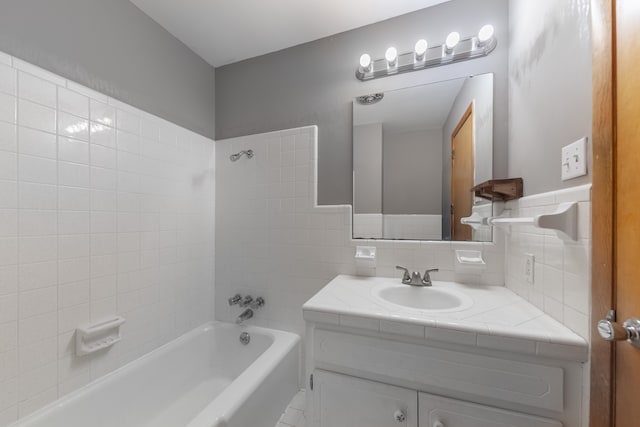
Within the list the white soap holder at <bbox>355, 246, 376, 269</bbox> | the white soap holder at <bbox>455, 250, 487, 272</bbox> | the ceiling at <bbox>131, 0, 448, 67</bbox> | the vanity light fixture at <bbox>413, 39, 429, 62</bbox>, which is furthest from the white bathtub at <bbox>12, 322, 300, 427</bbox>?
the ceiling at <bbox>131, 0, 448, 67</bbox>

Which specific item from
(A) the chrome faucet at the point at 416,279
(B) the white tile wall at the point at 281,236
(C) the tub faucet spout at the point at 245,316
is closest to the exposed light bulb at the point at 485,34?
(B) the white tile wall at the point at 281,236

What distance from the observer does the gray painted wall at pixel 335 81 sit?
4.10 feet

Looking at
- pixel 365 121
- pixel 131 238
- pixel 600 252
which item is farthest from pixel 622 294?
pixel 131 238

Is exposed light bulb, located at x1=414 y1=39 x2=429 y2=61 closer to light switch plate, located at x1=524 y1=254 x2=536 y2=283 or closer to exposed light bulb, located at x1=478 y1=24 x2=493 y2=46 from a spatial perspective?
exposed light bulb, located at x1=478 y1=24 x2=493 y2=46

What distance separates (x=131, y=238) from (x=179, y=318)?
63cm

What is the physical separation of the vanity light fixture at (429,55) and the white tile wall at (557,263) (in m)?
0.83

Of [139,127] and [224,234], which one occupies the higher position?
[139,127]

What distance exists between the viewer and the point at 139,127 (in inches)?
53.6

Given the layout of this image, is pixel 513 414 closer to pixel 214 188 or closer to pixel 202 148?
pixel 214 188

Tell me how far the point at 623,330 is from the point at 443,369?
0.45 metres

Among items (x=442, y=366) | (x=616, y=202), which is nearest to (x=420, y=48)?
(x=616, y=202)

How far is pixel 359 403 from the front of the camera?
881 millimetres

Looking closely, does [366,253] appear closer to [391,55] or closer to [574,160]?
[574,160]

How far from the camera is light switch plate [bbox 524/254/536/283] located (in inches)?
37.1
